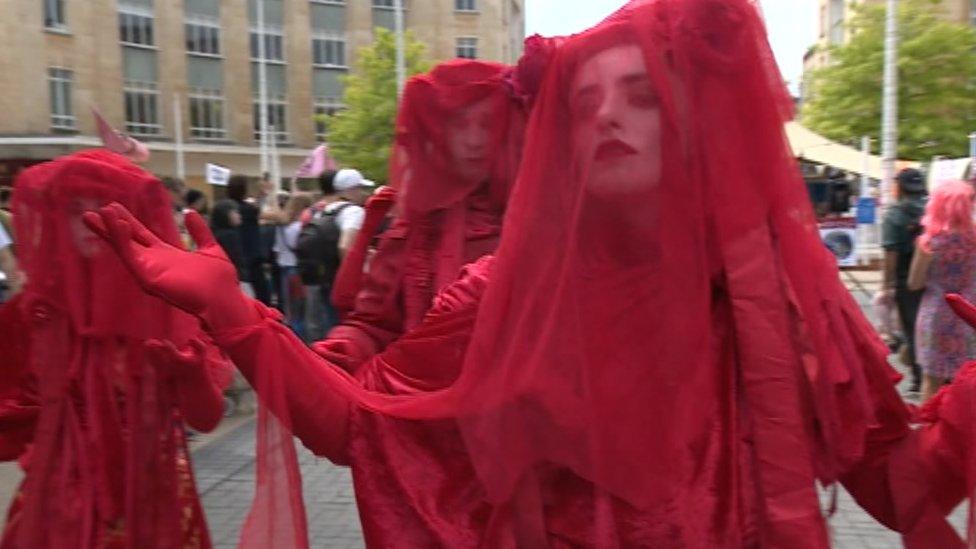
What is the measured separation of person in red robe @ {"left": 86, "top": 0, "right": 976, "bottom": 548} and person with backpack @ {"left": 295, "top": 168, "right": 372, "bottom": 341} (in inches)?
217

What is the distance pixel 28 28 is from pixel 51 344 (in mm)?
28965

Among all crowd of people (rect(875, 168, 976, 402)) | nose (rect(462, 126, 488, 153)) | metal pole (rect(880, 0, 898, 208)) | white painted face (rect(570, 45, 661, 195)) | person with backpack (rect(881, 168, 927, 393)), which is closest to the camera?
white painted face (rect(570, 45, 661, 195))

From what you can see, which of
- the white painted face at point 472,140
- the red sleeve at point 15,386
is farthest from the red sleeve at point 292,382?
the red sleeve at point 15,386

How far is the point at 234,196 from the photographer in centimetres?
898

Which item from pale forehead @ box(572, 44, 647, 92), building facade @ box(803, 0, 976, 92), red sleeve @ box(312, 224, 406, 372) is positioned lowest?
red sleeve @ box(312, 224, 406, 372)

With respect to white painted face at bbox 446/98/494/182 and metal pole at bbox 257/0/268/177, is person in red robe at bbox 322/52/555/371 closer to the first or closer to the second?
white painted face at bbox 446/98/494/182

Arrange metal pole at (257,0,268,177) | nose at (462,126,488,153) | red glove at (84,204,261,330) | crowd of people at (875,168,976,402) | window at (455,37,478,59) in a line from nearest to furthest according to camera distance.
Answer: red glove at (84,204,261,330), nose at (462,126,488,153), crowd of people at (875,168,976,402), metal pole at (257,0,268,177), window at (455,37,478,59)

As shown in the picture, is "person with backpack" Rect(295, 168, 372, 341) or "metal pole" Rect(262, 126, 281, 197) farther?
"metal pole" Rect(262, 126, 281, 197)

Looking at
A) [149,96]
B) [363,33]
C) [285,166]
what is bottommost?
[285,166]

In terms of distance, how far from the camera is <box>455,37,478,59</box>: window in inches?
1548

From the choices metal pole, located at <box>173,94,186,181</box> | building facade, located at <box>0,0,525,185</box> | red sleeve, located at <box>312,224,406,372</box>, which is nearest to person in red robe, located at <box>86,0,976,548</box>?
red sleeve, located at <box>312,224,406,372</box>

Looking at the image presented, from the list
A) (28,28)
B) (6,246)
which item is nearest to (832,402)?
(6,246)

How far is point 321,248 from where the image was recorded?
748cm

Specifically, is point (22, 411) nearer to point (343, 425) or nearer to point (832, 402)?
point (343, 425)
